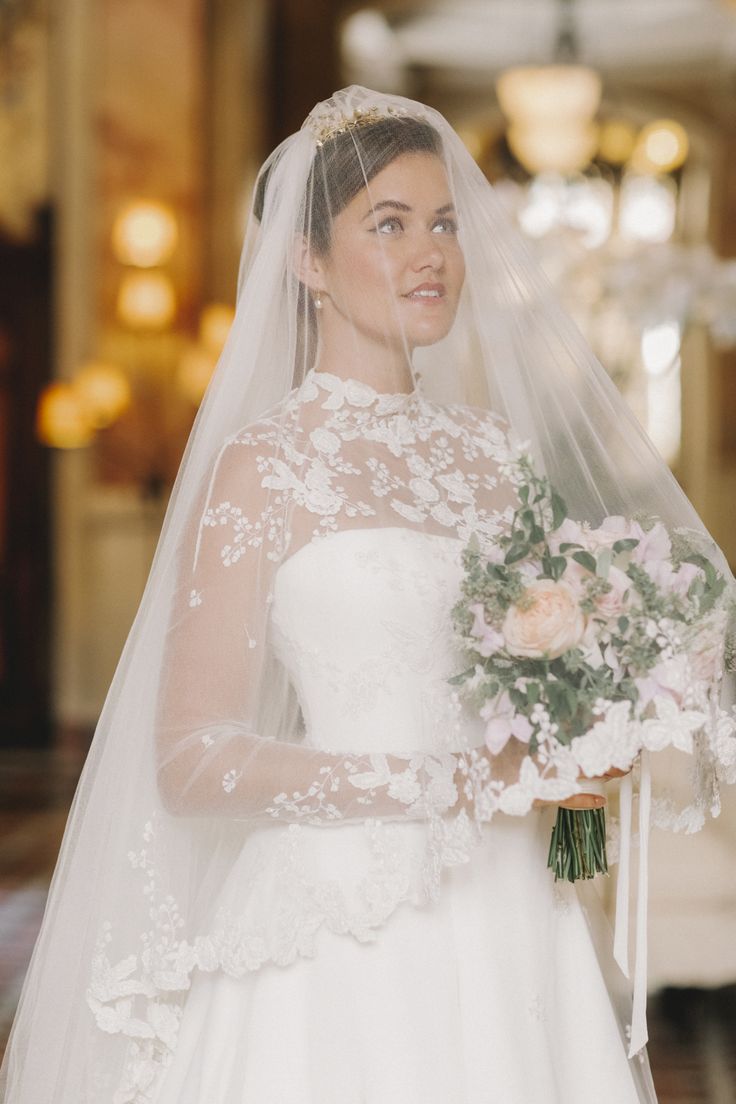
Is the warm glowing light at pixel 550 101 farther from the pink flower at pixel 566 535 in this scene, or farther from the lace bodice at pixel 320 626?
the pink flower at pixel 566 535

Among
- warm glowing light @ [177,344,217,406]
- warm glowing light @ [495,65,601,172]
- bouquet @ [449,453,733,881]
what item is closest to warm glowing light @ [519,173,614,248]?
warm glowing light @ [495,65,601,172]

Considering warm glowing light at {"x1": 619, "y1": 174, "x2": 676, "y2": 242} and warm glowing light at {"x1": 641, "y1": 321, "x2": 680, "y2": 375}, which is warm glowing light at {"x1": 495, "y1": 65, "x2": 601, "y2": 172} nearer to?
warm glowing light at {"x1": 641, "y1": 321, "x2": 680, "y2": 375}

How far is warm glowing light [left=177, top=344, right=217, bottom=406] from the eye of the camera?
1120 cm

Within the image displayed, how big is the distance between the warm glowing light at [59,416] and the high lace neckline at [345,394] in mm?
8837

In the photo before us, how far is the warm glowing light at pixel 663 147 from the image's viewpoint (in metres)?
14.4

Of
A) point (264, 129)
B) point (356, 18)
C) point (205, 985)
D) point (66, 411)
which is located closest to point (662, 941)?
point (205, 985)

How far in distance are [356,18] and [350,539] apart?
13.3 m

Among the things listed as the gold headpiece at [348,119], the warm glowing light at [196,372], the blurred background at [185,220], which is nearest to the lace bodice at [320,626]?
the gold headpiece at [348,119]

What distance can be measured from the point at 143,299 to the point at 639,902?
1021 centimetres

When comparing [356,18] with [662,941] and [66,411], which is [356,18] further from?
[662,941]

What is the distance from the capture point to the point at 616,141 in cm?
1449

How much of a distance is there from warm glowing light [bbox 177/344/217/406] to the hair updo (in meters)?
8.92

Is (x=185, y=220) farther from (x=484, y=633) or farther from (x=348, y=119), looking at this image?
(x=484, y=633)

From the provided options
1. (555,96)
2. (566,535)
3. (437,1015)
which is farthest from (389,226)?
(555,96)
